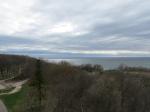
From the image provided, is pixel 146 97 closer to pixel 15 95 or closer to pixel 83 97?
pixel 83 97

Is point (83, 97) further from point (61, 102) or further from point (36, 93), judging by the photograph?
point (36, 93)

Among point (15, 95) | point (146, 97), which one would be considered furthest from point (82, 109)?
point (15, 95)

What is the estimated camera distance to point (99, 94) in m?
28.9

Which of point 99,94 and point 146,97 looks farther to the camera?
point 146,97

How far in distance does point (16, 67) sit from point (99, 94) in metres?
57.9

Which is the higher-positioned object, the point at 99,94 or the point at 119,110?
the point at 99,94

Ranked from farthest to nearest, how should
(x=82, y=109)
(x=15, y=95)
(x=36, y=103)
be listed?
(x=15, y=95), (x=36, y=103), (x=82, y=109)

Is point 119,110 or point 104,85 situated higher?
point 104,85

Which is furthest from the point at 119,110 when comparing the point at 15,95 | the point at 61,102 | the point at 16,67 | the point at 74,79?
the point at 16,67

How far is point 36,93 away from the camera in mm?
36469

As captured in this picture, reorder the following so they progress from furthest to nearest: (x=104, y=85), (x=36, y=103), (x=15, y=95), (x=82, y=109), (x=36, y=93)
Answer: (x=15, y=95) → (x=36, y=93) → (x=36, y=103) → (x=104, y=85) → (x=82, y=109)

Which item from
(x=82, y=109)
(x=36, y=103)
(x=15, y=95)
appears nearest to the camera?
(x=82, y=109)

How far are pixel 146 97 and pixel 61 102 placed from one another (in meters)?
10.3

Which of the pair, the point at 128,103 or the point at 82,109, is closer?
the point at 82,109
